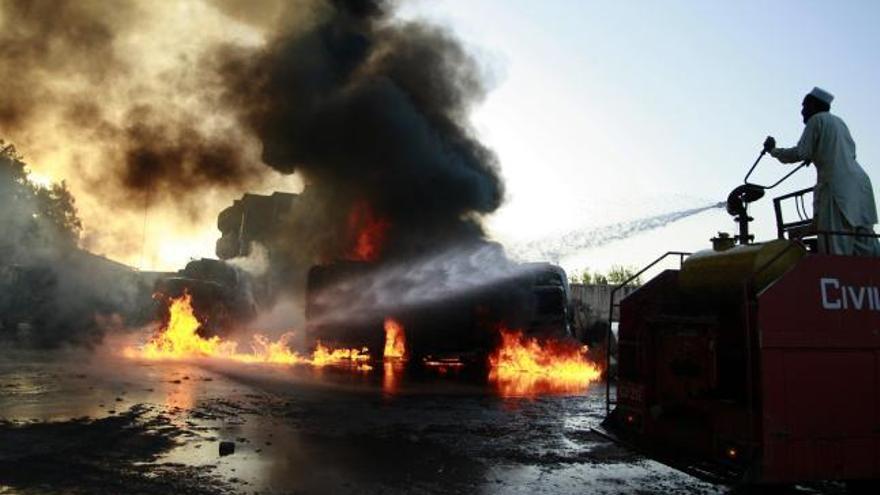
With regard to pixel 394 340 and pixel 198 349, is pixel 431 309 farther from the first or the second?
pixel 198 349

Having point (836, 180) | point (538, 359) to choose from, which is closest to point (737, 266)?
point (836, 180)

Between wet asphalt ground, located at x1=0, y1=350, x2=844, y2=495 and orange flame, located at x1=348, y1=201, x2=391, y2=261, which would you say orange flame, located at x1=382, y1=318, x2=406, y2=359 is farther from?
wet asphalt ground, located at x1=0, y1=350, x2=844, y2=495

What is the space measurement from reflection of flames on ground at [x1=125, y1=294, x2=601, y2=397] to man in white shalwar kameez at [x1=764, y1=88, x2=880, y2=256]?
9276mm

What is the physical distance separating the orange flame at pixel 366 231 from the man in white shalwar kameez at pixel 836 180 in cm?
1394

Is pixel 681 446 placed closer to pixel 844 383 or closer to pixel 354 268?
pixel 844 383

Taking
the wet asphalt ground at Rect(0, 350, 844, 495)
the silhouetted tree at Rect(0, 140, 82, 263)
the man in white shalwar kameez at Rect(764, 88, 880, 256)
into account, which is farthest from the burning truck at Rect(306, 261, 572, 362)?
the silhouetted tree at Rect(0, 140, 82, 263)

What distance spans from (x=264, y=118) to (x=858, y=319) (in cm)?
1920

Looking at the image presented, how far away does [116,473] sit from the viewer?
529 cm

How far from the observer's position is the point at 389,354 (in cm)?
1773

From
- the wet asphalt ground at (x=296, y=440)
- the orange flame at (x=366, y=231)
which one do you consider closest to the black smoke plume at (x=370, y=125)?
the orange flame at (x=366, y=231)

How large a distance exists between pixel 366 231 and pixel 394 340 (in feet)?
11.7

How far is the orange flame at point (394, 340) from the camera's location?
55.9 feet

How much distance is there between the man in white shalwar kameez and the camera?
5.30 meters

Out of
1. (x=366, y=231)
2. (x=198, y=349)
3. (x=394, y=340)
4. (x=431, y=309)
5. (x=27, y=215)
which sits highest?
(x=27, y=215)
